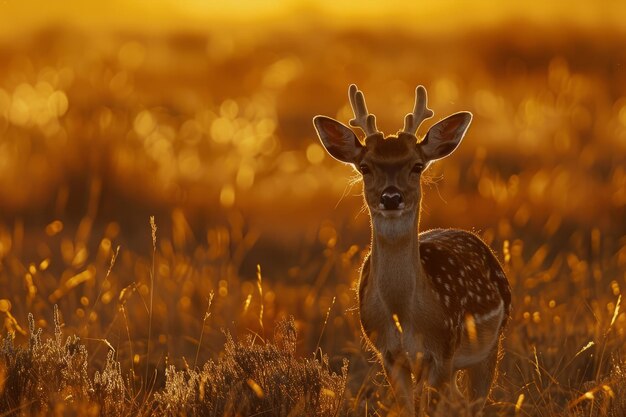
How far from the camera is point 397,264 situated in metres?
8.22

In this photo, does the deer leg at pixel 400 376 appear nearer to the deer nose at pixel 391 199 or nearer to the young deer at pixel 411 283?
the young deer at pixel 411 283

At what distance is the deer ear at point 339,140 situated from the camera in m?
8.60

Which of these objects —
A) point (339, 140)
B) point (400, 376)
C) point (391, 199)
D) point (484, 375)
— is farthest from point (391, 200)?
point (484, 375)

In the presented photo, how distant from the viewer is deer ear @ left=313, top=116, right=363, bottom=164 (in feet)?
28.2

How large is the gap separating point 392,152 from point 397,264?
22.5 inches

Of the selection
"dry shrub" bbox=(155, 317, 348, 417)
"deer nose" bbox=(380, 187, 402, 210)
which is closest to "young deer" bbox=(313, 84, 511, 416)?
"deer nose" bbox=(380, 187, 402, 210)

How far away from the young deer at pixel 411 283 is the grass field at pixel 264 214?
0.97 ft

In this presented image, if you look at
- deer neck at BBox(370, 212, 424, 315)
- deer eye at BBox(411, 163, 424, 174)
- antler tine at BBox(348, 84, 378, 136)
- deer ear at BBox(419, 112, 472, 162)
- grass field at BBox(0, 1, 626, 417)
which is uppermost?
antler tine at BBox(348, 84, 378, 136)

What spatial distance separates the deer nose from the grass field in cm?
75

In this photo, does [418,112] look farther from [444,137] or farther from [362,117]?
[362,117]

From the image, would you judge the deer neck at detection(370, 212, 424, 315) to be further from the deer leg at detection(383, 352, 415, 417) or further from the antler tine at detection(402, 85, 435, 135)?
the antler tine at detection(402, 85, 435, 135)

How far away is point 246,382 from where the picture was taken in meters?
7.75

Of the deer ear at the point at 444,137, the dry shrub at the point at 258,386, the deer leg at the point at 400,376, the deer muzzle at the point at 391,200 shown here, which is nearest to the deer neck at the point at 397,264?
the deer muzzle at the point at 391,200

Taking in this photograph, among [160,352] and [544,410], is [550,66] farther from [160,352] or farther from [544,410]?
[544,410]
